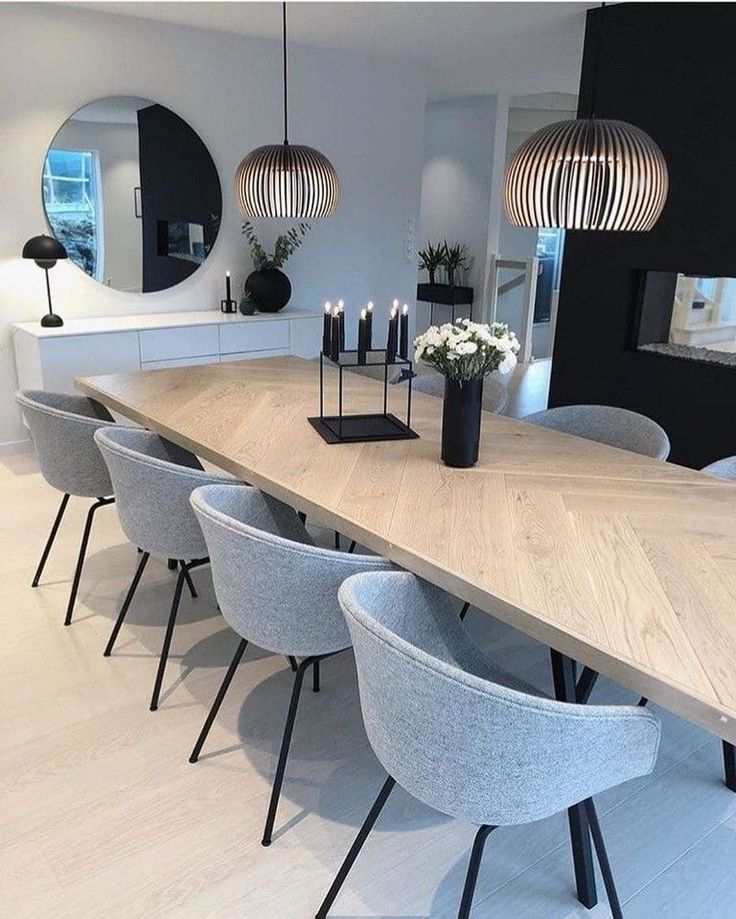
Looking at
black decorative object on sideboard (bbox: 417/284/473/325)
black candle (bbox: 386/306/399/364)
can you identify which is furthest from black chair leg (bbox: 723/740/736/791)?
black decorative object on sideboard (bbox: 417/284/473/325)

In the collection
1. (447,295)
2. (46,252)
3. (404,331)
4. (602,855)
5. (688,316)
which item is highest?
(46,252)

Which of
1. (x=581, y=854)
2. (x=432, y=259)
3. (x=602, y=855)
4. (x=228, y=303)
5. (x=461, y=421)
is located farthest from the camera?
(x=432, y=259)

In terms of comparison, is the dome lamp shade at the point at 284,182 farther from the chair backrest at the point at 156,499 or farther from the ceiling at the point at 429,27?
the ceiling at the point at 429,27

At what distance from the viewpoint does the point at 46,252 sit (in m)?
4.19

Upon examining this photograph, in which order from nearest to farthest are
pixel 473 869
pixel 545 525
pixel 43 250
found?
pixel 473 869 < pixel 545 525 < pixel 43 250

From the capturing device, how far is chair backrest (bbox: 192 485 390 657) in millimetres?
1676

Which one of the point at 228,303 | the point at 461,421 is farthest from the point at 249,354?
the point at 461,421

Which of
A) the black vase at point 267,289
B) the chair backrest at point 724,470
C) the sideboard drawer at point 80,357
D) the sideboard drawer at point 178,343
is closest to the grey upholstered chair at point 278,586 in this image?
the chair backrest at point 724,470

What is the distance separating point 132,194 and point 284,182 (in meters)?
2.25

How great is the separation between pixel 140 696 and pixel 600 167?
1990 mm

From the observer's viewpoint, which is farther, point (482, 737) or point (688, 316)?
point (688, 316)

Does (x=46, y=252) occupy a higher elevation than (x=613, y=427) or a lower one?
higher

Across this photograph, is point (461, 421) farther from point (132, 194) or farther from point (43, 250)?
point (132, 194)

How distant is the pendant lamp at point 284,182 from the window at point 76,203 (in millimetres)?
2015
